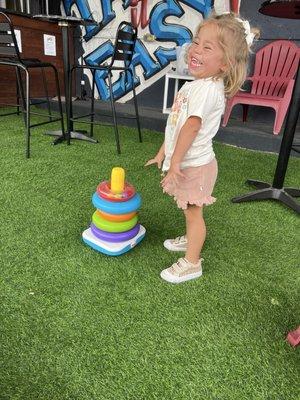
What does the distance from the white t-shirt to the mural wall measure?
10.7 ft

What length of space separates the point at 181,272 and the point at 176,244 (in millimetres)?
217

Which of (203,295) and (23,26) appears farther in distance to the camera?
(23,26)

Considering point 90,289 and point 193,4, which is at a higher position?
point 193,4

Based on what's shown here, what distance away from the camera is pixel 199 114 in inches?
41.1

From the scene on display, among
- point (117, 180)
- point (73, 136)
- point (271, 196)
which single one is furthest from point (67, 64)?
point (271, 196)

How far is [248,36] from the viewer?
1069 millimetres

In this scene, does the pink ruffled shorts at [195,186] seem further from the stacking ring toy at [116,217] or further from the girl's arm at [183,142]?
the stacking ring toy at [116,217]

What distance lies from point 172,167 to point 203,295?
0.45 m

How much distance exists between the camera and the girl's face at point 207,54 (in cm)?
104

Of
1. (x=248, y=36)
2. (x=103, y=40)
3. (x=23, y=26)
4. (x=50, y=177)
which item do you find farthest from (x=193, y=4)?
(x=248, y=36)

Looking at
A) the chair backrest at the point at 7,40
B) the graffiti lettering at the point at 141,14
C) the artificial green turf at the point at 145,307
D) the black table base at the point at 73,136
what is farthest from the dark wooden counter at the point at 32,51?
the artificial green turf at the point at 145,307

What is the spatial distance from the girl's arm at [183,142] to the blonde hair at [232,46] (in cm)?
18

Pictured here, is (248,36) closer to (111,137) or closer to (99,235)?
(99,235)

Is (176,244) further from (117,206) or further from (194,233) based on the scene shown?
(117,206)
